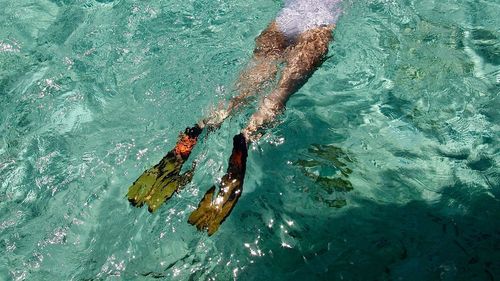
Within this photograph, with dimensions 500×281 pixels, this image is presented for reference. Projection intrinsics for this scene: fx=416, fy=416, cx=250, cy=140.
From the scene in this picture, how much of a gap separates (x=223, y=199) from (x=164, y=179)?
25.4 inches

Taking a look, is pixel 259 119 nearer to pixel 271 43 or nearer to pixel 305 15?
pixel 271 43

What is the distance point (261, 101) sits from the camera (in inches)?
177

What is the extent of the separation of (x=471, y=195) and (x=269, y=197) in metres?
2.02

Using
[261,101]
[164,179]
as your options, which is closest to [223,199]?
[164,179]

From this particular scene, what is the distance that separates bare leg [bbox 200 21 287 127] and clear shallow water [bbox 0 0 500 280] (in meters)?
0.23

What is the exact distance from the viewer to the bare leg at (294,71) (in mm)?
4375

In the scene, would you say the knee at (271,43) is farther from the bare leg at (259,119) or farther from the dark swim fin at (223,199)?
the dark swim fin at (223,199)

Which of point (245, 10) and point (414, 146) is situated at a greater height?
point (245, 10)

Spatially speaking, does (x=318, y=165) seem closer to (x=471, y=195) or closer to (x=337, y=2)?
(x=471, y=195)

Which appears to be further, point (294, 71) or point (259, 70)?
point (259, 70)

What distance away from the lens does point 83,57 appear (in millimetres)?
6129

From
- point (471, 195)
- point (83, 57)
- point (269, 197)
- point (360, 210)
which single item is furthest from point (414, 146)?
point (83, 57)

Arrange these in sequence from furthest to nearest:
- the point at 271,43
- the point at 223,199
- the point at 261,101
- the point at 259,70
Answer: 1. the point at 271,43
2. the point at 259,70
3. the point at 261,101
4. the point at 223,199

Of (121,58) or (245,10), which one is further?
(245,10)
